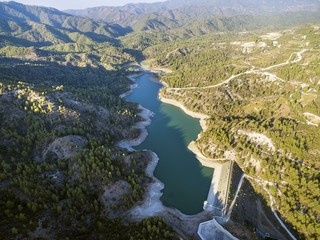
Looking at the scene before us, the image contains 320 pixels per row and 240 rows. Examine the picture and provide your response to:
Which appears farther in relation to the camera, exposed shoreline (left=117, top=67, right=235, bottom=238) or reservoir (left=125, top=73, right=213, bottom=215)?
reservoir (left=125, top=73, right=213, bottom=215)

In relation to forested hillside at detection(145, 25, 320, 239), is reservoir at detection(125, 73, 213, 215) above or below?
below

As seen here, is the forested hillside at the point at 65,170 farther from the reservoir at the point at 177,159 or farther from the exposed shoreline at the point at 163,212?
the reservoir at the point at 177,159

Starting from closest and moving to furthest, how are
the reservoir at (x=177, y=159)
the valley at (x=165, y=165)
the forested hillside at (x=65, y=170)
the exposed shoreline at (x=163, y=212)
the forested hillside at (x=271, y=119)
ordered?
the forested hillside at (x=65, y=170) < the valley at (x=165, y=165) < the exposed shoreline at (x=163, y=212) < the forested hillside at (x=271, y=119) < the reservoir at (x=177, y=159)

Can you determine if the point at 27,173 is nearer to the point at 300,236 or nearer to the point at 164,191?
the point at 164,191

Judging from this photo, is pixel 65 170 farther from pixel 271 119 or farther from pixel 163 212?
pixel 271 119

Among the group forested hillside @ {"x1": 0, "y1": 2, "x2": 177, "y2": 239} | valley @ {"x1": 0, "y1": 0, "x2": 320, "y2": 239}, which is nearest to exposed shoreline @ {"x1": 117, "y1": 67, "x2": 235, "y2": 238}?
valley @ {"x1": 0, "y1": 0, "x2": 320, "y2": 239}

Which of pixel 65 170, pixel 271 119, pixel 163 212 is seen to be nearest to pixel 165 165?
pixel 163 212

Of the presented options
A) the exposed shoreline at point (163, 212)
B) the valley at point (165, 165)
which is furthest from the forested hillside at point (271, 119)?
the exposed shoreline at point (163, 212)

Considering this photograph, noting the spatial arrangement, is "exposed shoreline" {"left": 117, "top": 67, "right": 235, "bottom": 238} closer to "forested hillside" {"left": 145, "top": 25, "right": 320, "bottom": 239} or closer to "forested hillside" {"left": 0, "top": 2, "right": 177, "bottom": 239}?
"forested hillside" {"left": 0, "top": 2, "right": 177, "bottom": 239}
